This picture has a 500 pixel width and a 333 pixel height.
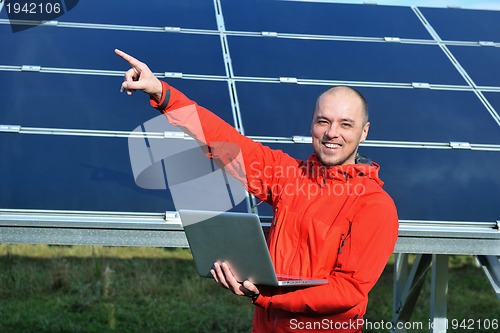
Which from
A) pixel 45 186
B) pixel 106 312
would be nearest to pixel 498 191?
pixel 45 186

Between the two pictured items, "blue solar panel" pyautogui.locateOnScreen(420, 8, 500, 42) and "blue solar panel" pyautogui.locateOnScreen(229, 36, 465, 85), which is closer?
"blue solar panel" pyautogui.locateOnScreen(229, 36, 465, 85)

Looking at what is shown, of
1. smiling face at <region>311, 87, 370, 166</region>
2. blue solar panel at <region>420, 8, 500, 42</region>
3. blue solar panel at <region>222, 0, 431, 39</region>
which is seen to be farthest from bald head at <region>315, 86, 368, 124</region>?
blue solar panel at <region>420, 8, 500, 42</region>

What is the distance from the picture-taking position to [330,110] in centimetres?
410

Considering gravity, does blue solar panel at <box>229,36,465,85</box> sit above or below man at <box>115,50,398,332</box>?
above

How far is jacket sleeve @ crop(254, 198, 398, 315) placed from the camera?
3836mm

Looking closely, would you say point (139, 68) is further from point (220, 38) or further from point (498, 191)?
point (220, 38)

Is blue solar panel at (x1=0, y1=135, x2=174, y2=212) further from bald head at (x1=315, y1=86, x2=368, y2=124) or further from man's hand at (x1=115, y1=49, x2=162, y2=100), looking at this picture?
bald head at (x1=315, y1=86, x2=368, y2=124)

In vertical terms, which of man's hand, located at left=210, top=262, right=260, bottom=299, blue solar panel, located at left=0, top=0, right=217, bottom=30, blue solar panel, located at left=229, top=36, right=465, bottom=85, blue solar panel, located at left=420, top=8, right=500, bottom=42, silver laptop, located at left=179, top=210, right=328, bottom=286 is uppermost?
blue solar panel, located at left=420, top=8, right=500, bottom=42

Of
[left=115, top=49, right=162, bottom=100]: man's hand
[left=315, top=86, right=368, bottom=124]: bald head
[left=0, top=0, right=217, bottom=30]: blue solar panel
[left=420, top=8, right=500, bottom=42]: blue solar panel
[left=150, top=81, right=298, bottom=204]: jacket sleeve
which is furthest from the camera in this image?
[left=420, top=8, right=500, bottom=42]: blue solar panel

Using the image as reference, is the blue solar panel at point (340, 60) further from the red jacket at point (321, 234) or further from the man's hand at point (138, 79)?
the man's hand at point (138, 79)

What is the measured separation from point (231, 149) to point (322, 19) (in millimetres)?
4254

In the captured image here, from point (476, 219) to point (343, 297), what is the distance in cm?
200

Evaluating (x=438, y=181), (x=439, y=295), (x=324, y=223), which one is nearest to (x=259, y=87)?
(x=438, y=181)

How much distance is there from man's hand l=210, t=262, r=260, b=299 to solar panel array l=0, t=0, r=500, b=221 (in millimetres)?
1507
